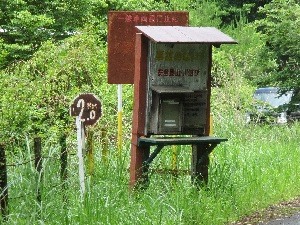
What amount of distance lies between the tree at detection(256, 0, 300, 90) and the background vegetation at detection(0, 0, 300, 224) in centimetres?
3

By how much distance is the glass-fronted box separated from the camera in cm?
885

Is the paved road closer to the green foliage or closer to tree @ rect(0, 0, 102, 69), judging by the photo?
the green foliage

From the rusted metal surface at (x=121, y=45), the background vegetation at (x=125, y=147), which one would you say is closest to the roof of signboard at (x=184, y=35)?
the rusted metal surface at (x=121, y=45)

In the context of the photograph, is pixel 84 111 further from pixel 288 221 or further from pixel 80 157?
pixel 288 221

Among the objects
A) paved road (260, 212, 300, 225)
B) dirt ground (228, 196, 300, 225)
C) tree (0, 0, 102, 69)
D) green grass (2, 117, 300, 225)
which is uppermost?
tree (0, 0, 102, 69)

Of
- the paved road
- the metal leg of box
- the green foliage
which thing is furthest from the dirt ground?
the green foliage

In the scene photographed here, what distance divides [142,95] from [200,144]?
3.12ft

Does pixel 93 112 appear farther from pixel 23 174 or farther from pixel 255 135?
pixel 255 135

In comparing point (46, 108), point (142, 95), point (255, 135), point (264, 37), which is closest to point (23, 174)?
point (142, 95)

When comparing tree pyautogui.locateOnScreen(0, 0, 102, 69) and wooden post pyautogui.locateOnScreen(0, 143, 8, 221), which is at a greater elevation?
tree pyautogui.locateOnScreen(0, 0, 102, 69)

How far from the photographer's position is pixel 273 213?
9.26 metres

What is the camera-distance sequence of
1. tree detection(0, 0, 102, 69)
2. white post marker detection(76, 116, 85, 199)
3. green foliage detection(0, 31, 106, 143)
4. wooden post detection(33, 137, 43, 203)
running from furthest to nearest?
tree detection(0, 0, 102, 69), green foliage detection(0, 31, 106, 143), white post marker detection(76, 116, 85, 199), wooden post detection(33, 137, 43, 203)

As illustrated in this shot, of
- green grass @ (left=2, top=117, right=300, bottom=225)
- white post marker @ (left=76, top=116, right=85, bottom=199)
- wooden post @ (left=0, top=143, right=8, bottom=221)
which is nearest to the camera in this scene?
wooden post @ (left=0, top=143, right=8, bottom=221)

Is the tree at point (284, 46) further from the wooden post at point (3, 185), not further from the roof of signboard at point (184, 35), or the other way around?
the wooden post at point (3, 185)
